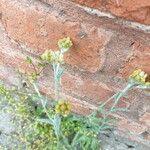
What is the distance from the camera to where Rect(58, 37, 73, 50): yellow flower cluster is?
114 cm

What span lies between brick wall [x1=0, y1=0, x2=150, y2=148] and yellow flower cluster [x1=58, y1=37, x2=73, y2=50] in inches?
1.1

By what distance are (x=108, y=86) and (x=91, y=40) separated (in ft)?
0.54

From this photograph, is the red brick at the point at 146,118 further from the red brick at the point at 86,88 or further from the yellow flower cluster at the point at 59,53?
the yellow flower cluster at the point at 59,53

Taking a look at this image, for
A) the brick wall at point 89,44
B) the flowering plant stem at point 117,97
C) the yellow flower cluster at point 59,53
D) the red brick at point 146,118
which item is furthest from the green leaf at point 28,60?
the red brick at point 146,118

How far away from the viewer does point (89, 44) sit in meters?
1.17

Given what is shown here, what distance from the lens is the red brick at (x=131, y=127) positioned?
134cm

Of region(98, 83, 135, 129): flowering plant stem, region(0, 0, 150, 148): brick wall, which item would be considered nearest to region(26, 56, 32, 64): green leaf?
region(0, 0, 150, 148): brick wall

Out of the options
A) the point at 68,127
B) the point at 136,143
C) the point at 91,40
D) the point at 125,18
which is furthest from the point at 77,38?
the point at 136,143

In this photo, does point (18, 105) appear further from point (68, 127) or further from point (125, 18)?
point (125, 18)

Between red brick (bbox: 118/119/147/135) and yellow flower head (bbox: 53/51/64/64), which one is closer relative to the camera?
yellow flower head (bbox: 53/51/64/64)

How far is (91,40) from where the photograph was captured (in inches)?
45.6

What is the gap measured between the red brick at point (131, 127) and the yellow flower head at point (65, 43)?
331 mm

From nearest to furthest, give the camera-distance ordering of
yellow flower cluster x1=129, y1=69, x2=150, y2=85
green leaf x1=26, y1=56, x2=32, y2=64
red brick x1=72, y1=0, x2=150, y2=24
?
1. red brick x1=72, y1=0, x2=150, y2=24
2. yellow flower cluster x1=129, y1=69, x2=150, y2=85
3. green leaf x1=26, y1=56, x2=32, y2=64

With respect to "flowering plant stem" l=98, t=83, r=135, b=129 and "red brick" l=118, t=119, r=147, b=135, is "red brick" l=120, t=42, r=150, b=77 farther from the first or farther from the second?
"red brick" l=118, t=119, r=147, b=135
